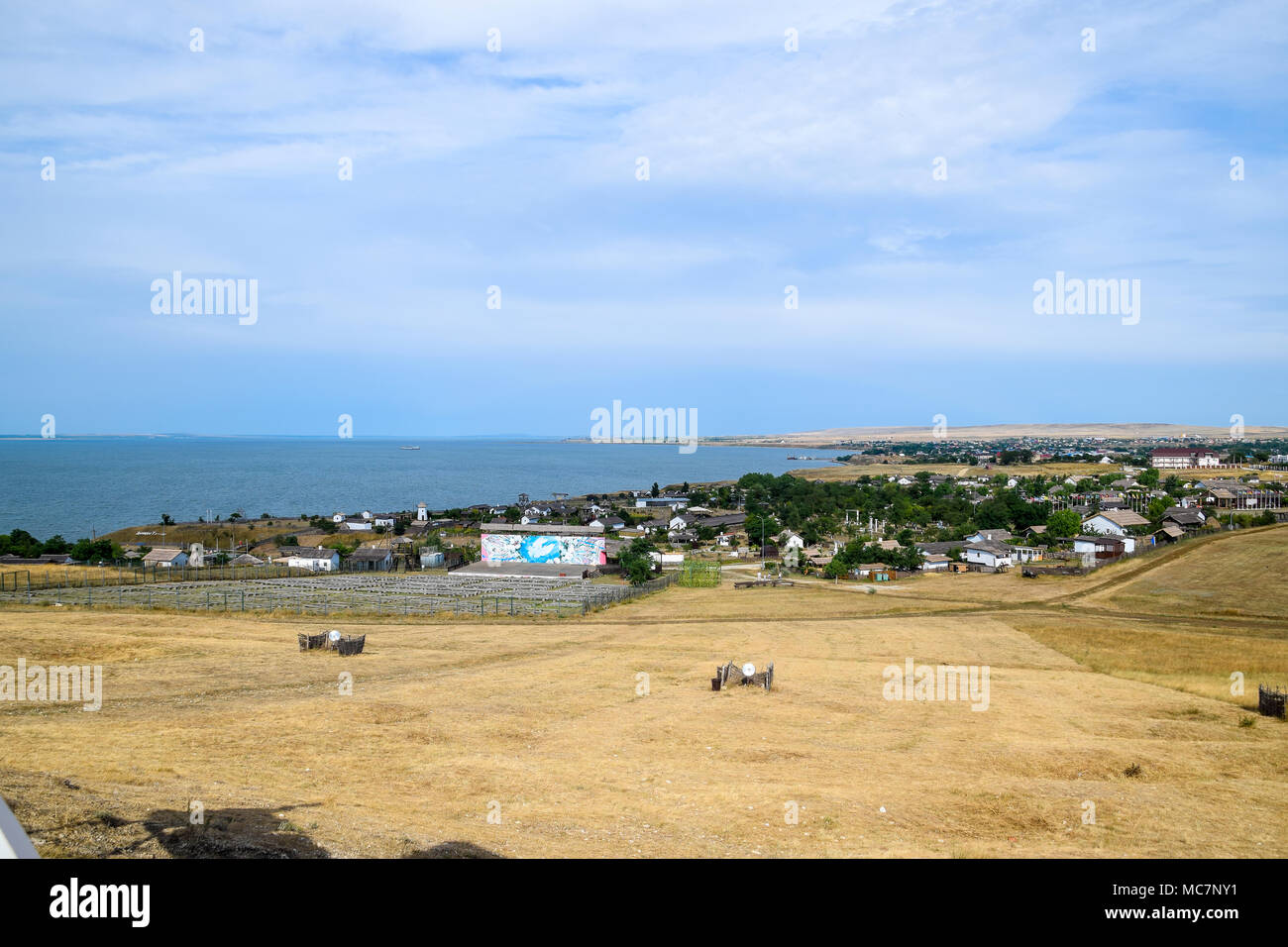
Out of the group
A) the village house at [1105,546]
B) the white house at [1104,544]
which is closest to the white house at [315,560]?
the village house at [1105,546]

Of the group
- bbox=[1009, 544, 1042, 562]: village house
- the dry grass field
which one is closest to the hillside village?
bbox=[1009, 544, 1042, 562]: village house

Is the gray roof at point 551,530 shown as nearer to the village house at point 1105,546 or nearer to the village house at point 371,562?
the village house at point 371,562

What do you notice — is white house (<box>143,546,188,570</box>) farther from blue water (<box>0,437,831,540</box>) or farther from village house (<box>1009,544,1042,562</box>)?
village house (<box>1009,544,1042,562</box>)

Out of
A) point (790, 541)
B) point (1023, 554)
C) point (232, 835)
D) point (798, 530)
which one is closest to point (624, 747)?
point (232, 835)

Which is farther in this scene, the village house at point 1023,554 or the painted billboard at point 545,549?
the village house at point 1023,554

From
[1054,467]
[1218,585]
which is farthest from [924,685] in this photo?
[1054,467]
